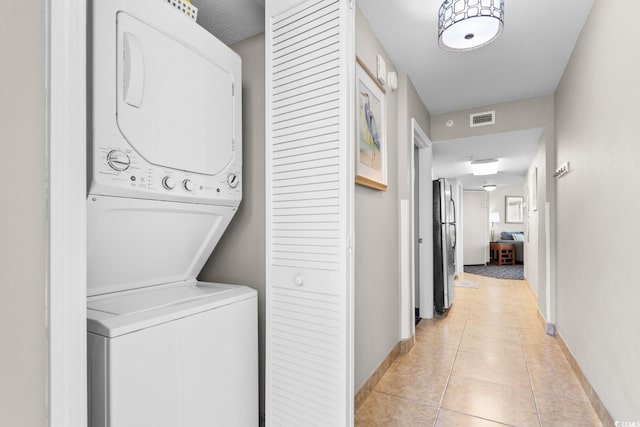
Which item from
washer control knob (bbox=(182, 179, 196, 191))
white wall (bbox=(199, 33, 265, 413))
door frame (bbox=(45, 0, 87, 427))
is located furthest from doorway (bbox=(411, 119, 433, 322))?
door frame (bbox=(45, 0, 87, 427))

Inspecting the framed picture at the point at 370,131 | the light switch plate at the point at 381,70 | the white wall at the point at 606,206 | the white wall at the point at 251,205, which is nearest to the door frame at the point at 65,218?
the white wall at the point at 251,205

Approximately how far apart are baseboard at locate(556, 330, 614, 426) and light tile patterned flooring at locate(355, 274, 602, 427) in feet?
0.13

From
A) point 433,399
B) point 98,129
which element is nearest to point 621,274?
point 433,399

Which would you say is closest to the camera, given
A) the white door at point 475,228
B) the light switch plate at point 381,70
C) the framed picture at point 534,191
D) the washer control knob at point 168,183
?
the washer control knob at point 168,183

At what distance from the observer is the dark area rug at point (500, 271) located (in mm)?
6772

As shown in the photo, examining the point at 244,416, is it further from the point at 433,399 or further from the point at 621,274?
the point at 621,274

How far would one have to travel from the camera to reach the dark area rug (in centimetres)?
677

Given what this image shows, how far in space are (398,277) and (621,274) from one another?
146cm

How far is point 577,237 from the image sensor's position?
228 centimetres

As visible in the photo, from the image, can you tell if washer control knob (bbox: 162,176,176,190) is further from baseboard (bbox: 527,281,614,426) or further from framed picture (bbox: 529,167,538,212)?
→ framed picture (bbox: 529,167,538,212)

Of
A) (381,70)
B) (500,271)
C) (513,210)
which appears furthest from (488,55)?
(513,210)

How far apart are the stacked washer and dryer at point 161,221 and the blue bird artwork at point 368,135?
2.68 ft

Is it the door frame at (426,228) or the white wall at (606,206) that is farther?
the door frame at (426,228)
